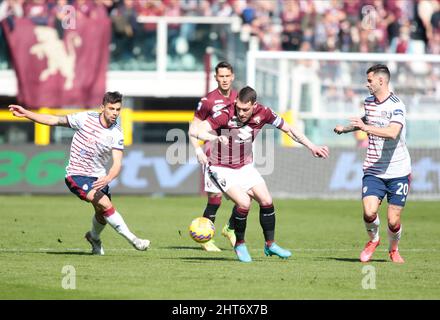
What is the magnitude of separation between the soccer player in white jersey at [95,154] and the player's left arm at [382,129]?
296 centimetres

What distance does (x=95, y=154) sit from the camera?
1398 cm

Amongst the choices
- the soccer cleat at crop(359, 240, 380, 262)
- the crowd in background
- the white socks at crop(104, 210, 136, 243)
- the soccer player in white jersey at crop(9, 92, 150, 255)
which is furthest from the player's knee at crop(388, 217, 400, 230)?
the crowd in background

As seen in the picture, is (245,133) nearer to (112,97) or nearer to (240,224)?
(240,224)

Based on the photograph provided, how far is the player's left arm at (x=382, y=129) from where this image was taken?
1264cm

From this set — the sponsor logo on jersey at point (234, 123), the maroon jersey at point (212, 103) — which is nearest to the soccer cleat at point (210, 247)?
the maroon jersey at point (212, 103)

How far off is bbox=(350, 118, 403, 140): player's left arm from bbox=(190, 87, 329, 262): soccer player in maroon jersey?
0.80m

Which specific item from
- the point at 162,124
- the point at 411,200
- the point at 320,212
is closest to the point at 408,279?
the point at 320,212

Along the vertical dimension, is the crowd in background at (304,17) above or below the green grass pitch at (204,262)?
above

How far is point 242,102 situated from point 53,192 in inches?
565

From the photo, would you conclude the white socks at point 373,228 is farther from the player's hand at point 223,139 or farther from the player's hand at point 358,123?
the player's hand at point 223,139

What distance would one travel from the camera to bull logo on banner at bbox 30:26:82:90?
27.8 meters

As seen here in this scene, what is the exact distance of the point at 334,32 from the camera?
94.7 ft

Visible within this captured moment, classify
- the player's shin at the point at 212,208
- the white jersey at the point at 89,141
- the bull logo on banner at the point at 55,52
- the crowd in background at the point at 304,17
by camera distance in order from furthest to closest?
the crowd in background at the point at 304,17 → the bull logo on banner at the point at 55,52 → the player's shin at the point at 212,208 → the white jersey at the point at 89,141

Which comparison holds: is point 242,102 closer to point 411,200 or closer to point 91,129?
point 91,129
